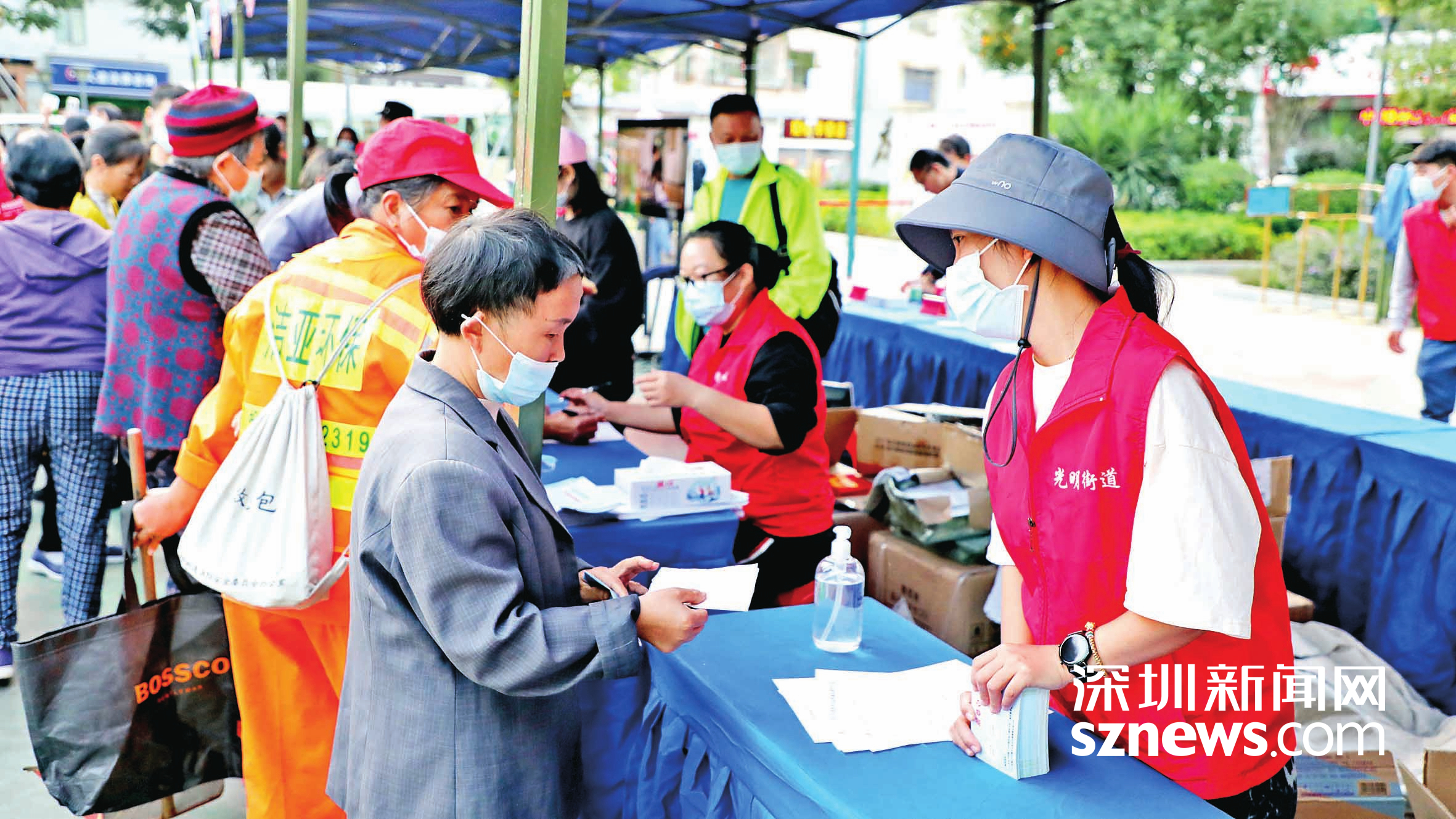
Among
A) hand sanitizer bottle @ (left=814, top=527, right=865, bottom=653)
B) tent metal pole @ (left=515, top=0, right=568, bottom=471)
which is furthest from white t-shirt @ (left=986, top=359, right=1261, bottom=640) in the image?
tent metal pole @ (left=515, top=0, right=568, bottom=471)

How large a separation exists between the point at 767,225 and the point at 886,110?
3936cm

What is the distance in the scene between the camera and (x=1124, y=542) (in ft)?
5.29

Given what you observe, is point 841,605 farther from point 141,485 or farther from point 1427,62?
point 1427,62

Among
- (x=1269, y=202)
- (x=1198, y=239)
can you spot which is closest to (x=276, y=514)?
(x=1269, y=202)

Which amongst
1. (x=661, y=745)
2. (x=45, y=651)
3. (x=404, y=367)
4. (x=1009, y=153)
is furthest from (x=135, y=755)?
(x=1009, y=153)

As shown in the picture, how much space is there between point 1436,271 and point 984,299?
500cm

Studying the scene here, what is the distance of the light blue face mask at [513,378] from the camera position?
65.3 inches

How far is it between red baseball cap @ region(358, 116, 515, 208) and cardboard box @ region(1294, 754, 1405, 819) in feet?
7.10

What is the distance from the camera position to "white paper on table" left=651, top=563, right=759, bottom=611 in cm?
188

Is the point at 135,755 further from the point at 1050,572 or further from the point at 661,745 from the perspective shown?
the point at 1050,572

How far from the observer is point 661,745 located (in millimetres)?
2053

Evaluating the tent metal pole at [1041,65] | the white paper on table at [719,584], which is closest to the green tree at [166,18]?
the tent metal pole at [1041,65]

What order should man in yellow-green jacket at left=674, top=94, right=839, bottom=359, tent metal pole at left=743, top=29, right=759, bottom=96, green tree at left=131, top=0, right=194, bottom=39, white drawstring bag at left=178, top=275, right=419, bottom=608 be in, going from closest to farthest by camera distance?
white drawstring bag at left=178, top=275, right=419, bottom=608
man in yellow-green jacket at left=674, top=94, right=839, bottom=359
tent metal pole at left=743, top=29, right=759, bottom=96
green tree at left=131, top=0, right=194, bottom=39

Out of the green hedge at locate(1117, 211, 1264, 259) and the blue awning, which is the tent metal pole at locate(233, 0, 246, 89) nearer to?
the blue awning
